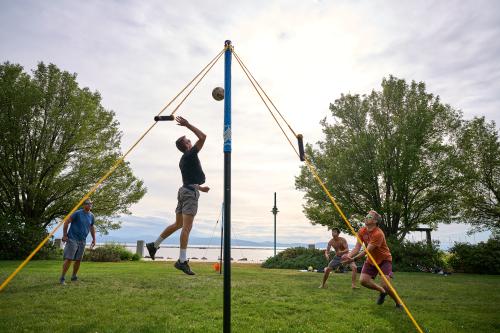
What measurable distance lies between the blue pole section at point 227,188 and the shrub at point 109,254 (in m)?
21.9

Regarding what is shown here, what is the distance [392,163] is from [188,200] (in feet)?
69.8

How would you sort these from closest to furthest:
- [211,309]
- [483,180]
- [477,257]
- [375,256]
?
[211,309] < [375,256] < [477,257] < [483,180]

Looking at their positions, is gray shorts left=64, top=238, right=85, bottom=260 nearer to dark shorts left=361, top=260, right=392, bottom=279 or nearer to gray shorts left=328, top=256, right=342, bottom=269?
gray shorts left=328, top=256, right=342, bottom=269

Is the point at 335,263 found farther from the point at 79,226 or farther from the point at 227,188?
the point at 227,188

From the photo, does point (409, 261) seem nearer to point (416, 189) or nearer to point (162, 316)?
point (416, 189)

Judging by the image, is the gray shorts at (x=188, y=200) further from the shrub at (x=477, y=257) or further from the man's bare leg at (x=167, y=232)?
the shrub at (x=477, y=257)

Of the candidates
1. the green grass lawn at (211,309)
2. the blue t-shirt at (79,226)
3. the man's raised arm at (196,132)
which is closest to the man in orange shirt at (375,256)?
the green grass lawn at (211,309)

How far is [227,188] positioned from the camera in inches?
168

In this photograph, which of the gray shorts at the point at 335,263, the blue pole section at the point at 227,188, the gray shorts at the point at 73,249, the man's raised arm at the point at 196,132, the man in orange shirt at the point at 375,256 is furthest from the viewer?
the gray shorts at the point at 335,263

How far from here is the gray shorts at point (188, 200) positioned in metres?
5.07

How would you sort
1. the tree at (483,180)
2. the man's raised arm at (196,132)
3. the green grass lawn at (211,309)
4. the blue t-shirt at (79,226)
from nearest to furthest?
1. the man's raised arm at (196,132)
2. the green grass lawn at (211,309)
3. the blue t-shirt at (79,226)
4. the tree at (483,180)

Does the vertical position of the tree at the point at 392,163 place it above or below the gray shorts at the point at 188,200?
above

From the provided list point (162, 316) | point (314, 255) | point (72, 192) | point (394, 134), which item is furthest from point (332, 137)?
point (162, 316)

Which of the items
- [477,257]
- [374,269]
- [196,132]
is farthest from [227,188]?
[477,257]
